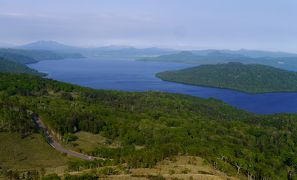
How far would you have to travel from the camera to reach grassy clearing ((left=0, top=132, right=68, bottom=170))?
77.2 m

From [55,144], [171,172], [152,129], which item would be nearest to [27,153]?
[55,144]

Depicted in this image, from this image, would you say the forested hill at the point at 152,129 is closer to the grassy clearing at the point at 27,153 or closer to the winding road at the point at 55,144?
the winding road at the point at 55,144

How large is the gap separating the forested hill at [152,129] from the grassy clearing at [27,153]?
13.5 feet

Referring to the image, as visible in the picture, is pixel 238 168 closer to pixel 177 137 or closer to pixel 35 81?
pixel 177 137

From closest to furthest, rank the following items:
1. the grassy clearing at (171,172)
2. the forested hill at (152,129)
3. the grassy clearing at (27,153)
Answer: the grassy clearing at (171,172)
the grassy clearing at (27,153)
the forested hill at (152,129)

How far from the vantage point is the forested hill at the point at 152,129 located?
262 feet

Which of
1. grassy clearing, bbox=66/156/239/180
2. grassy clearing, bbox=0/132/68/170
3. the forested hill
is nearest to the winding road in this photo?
the forested hill

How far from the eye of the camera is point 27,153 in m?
85.6

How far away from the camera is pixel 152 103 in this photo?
174 m

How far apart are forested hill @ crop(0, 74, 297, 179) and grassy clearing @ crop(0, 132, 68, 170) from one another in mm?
4125

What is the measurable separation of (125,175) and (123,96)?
413 feet

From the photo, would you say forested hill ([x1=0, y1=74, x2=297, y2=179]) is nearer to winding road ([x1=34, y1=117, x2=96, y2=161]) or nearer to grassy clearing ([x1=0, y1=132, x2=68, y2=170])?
winding road ([x1=34, y1=117, x2=96, y2=161])

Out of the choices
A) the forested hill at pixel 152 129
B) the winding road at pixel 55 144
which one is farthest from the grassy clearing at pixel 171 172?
the winding road at pixel 55 144

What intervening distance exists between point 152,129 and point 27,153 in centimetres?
4272
